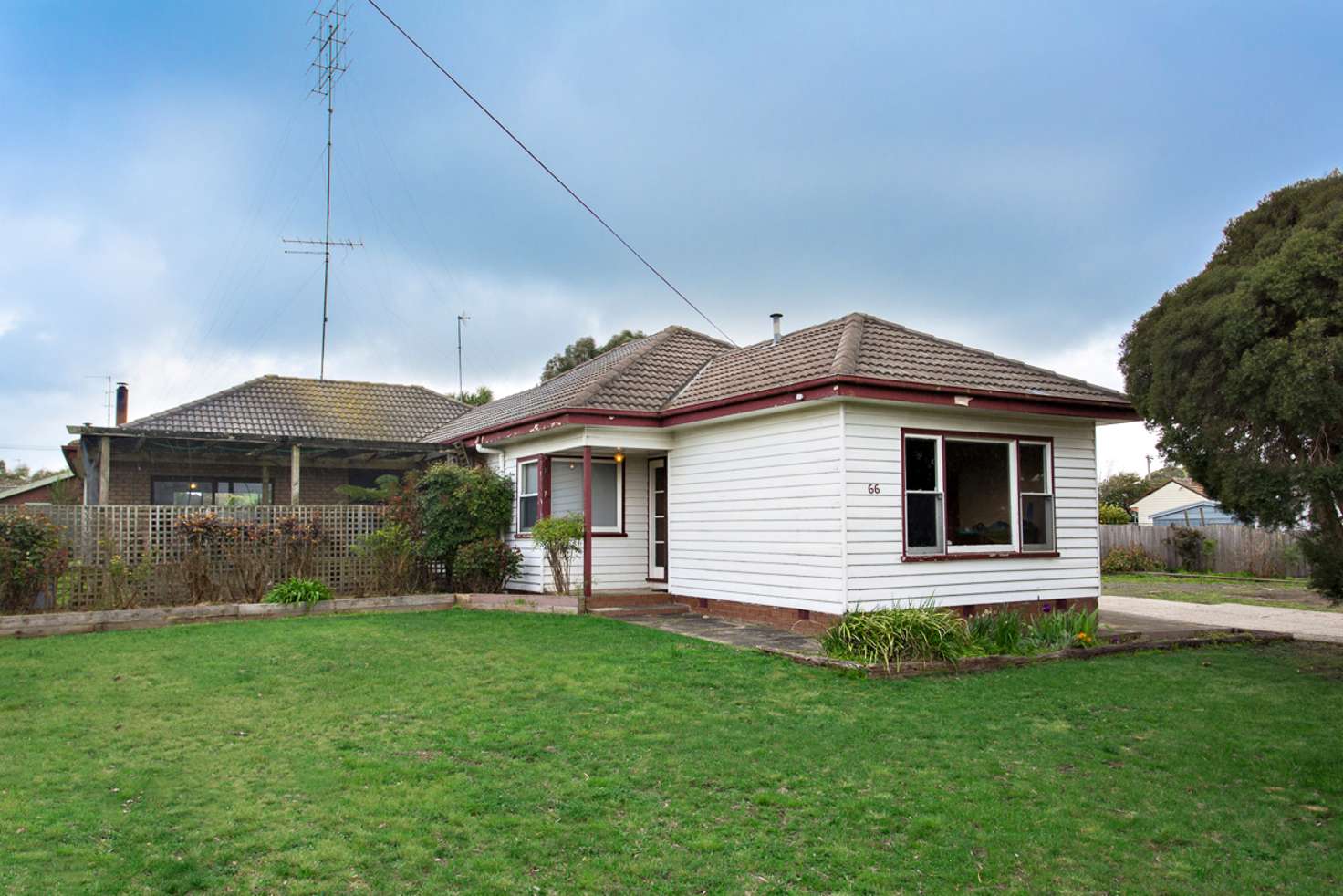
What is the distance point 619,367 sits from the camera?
15547mm

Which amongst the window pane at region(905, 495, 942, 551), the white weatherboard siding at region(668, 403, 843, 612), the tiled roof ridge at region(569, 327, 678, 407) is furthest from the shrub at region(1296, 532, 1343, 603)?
the tiled roof ridge at region(569, 327, 678, 407)

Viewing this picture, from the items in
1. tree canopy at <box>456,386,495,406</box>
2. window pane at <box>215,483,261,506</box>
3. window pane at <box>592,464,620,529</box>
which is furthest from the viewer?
tree canopy at <box>456,386,495,406</box>

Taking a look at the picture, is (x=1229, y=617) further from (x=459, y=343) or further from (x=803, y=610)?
(x=459, y=343)

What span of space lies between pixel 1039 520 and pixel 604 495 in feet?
22.4

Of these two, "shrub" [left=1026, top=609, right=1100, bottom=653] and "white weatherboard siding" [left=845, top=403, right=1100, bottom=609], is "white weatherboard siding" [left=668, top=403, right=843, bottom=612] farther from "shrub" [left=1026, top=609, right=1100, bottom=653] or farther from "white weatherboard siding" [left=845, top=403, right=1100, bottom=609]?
"shrub" [left=1026, top=609, right=1100, bottom=653]

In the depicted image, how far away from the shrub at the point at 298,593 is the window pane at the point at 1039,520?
10.1 m

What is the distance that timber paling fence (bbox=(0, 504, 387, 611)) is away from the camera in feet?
41.4

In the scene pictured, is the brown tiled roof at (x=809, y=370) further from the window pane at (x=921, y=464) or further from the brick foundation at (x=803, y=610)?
the brick foundation at (x=803, y=610)

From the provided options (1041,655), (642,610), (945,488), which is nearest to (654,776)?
(1041,655)

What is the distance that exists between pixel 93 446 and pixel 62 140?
586 cm

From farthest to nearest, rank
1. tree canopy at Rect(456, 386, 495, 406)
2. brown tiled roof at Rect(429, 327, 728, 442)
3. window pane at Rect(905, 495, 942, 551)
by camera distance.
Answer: tree canopy at Rect(456, 386, 495, 406) → brown tiled roof at Rect(429, 327, 728, 442) → window pane at Rect(905, 495, 942, 551)

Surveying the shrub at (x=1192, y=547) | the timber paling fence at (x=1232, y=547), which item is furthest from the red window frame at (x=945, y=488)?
the shrub at (x=1192, y=547)

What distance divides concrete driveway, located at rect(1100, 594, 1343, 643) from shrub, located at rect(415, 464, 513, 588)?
992 centimetres

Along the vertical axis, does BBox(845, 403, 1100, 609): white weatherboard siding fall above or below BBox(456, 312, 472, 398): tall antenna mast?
below
